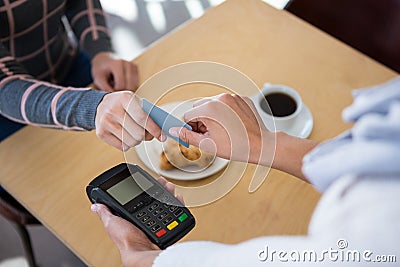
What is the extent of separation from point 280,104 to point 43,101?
395 millimetres

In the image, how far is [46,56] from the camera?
3.69 feet

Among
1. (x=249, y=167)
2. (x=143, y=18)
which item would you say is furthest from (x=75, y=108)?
(x=143, y=18)

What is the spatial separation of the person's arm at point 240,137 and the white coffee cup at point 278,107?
59 mm

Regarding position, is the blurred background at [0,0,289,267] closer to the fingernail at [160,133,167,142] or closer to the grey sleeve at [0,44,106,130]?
→ the grey sleeve at [0,44,106,130]

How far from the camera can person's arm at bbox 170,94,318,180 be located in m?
0.78

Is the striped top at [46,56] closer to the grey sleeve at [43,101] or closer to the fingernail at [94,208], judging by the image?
the grey sleeve at [43,101]

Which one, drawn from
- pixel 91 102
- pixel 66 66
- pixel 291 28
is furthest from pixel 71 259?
pixel 291 28

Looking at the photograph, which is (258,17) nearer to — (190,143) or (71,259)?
(190,143)

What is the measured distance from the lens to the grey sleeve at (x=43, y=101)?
33.2 inches

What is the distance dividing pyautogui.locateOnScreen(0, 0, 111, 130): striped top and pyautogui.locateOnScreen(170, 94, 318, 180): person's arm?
17 centimetres

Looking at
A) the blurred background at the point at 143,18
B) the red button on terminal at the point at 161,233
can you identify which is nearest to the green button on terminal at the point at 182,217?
the red button on terminal at the point at 161,233

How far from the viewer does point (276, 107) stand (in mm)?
905

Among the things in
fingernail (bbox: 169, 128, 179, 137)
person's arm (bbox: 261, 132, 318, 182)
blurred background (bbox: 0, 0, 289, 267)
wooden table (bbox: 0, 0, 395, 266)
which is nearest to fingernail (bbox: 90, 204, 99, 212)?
wooden table (bbox: 0, 0, 395, 266)

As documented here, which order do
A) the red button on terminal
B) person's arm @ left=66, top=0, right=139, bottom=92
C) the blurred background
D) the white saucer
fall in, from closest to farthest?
the red button on terminal → the white saucer → person's arm @ left=66, top=0, right=139, bottom=92 → the blurred background
